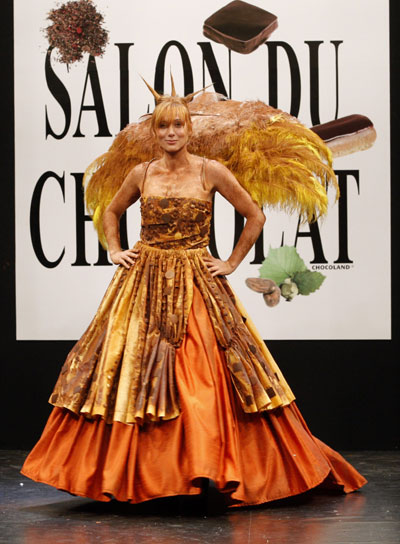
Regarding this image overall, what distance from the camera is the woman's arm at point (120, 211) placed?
396 cm

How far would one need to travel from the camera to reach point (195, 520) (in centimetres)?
360

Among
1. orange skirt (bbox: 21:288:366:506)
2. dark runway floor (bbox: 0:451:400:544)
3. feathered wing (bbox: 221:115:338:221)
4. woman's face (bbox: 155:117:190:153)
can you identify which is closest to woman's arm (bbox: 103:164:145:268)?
woman's face (bbox: 155:117:190:153)

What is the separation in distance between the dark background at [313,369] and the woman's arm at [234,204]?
118 centimetres

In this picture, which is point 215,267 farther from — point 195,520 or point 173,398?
point 195,520

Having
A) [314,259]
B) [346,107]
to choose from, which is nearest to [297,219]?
[314,259]

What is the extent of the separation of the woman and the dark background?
1089 mm

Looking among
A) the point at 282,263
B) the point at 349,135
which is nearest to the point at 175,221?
the point at 282,263

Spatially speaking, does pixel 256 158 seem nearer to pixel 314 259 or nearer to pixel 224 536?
pixel 314 259

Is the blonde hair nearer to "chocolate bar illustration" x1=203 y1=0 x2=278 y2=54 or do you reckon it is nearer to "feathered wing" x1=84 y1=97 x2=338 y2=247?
"feathered wing" x1=84 y1=97 x2=338 y2=247

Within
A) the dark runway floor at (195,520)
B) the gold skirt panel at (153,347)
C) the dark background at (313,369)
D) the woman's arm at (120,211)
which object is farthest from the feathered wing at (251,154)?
the dark runway floor at (195,520)

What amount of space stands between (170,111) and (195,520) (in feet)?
4.89

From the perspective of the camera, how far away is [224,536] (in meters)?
3.37

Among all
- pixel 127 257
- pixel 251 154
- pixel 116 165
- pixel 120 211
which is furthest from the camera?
pixel 116 165

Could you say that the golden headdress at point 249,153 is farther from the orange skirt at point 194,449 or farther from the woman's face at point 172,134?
the orange skirt at point 194,449
